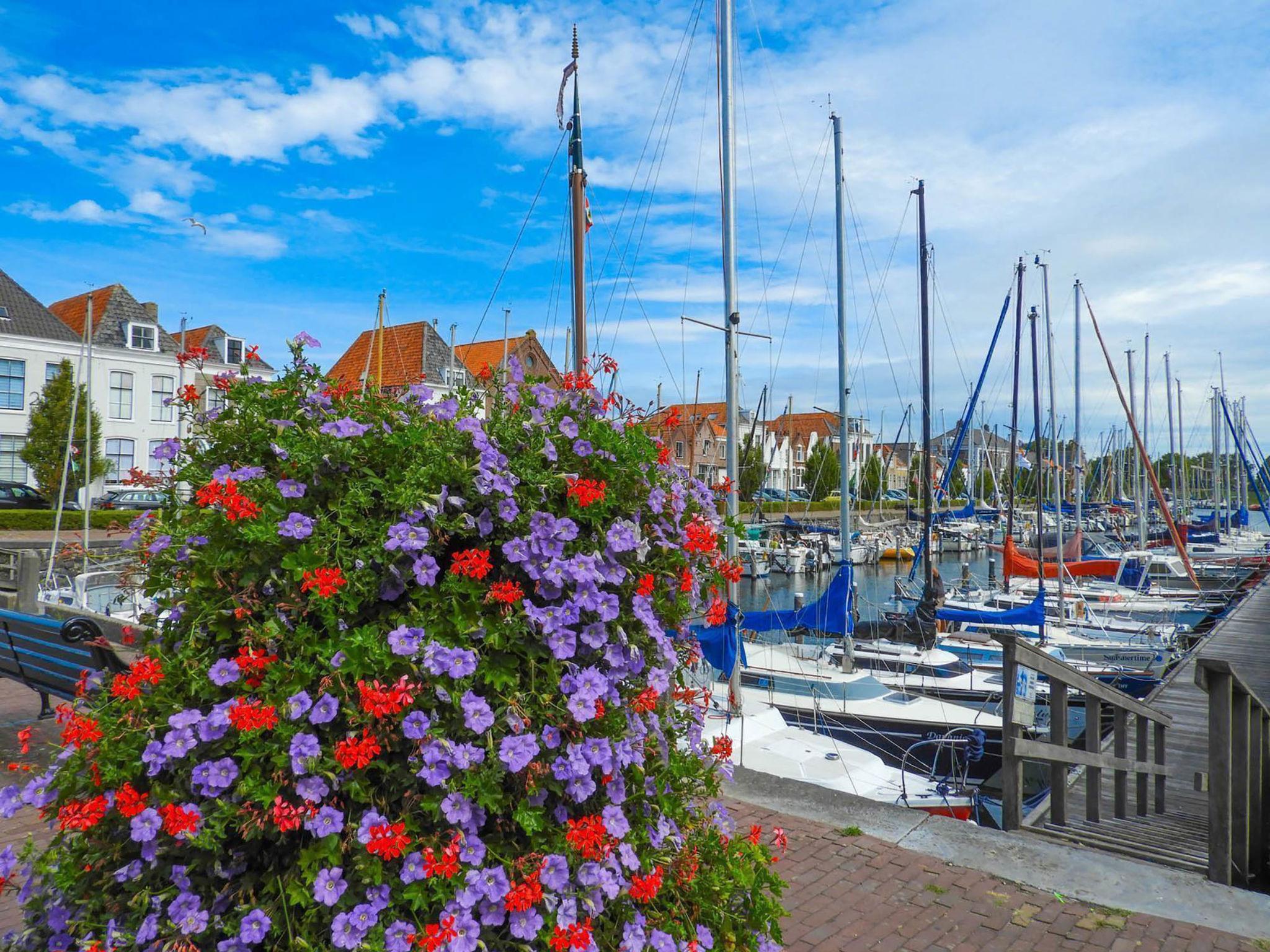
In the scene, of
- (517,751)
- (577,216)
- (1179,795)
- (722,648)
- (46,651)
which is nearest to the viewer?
(517,751)

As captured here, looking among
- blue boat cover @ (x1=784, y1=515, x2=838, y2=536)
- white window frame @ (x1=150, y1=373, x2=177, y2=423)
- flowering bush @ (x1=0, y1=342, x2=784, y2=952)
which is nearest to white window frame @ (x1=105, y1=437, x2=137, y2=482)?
white window frame @ (x1=150, y1=373, x2=177, y2=423)

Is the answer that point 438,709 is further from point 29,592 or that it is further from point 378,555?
point 29,592

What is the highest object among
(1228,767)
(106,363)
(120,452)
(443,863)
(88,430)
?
(106,363)

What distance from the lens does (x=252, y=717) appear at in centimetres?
218

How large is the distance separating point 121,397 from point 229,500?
43.1m

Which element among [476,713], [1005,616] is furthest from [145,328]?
[476,713]

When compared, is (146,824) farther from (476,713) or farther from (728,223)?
(728,223)

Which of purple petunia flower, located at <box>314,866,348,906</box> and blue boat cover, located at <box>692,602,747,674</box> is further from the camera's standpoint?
blue boat cover, located at <box>692,602,747,674</box>

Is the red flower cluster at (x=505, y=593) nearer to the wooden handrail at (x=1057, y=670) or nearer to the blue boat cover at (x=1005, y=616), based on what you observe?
the wooden handrail at (x=1057, y=670)

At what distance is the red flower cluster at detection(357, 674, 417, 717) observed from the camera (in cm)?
217

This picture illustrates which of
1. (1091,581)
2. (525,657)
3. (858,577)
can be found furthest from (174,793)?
(858,577)

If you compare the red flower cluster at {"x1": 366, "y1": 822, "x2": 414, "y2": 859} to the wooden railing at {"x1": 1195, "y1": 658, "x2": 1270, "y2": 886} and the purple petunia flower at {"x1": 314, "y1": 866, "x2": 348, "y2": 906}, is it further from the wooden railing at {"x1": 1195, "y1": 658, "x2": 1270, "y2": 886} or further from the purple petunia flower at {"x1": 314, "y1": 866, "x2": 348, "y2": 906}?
the wooden railing at {"x1": 1195, "y1": 658, "x2": 1270, "y2": 886}

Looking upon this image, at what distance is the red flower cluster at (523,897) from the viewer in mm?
2219

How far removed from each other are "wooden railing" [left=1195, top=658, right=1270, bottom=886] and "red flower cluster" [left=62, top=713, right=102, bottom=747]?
520 centimetres
